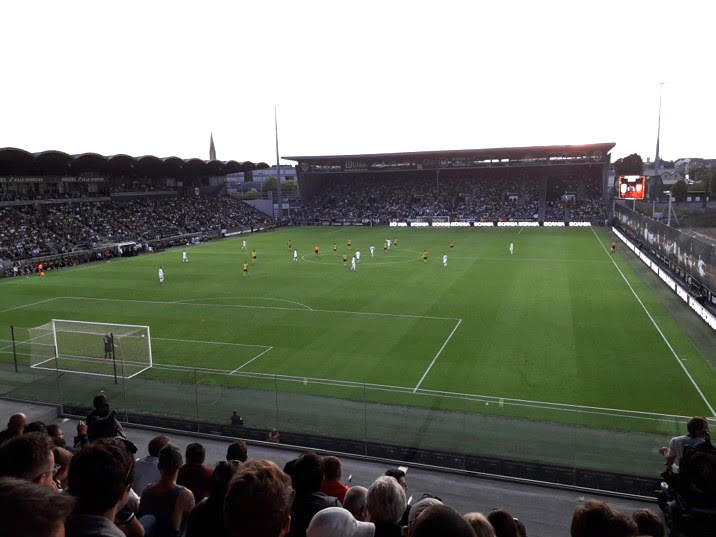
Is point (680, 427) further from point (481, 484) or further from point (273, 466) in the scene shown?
point (273, 466)

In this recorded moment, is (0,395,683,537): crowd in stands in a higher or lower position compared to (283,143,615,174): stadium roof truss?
lower

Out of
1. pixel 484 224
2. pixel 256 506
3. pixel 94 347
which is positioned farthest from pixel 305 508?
pixel 484 224

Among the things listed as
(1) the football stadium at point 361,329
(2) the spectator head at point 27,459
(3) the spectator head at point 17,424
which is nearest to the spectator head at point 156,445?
(3) the spectator head at point 17,424

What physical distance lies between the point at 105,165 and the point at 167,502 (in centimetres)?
6159

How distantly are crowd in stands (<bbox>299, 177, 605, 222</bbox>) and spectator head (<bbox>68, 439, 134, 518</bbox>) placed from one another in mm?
75964

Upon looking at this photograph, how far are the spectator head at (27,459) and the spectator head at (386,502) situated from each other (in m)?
2.21

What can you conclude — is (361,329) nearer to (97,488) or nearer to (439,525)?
(97,488)

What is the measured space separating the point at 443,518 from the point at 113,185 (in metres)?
72.8

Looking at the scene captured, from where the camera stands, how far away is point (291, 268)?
4025 centimetres

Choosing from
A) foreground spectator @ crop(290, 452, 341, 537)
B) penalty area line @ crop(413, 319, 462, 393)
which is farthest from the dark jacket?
penalty area line @ crop(413, 319, 462, 393)

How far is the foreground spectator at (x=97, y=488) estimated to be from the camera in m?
3.11

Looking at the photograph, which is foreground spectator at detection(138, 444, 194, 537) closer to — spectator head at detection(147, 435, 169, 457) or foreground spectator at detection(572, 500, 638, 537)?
spectator head at detection(147, 435, 169, 457)

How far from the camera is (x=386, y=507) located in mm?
4078

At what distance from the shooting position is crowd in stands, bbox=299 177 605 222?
3088 inches
